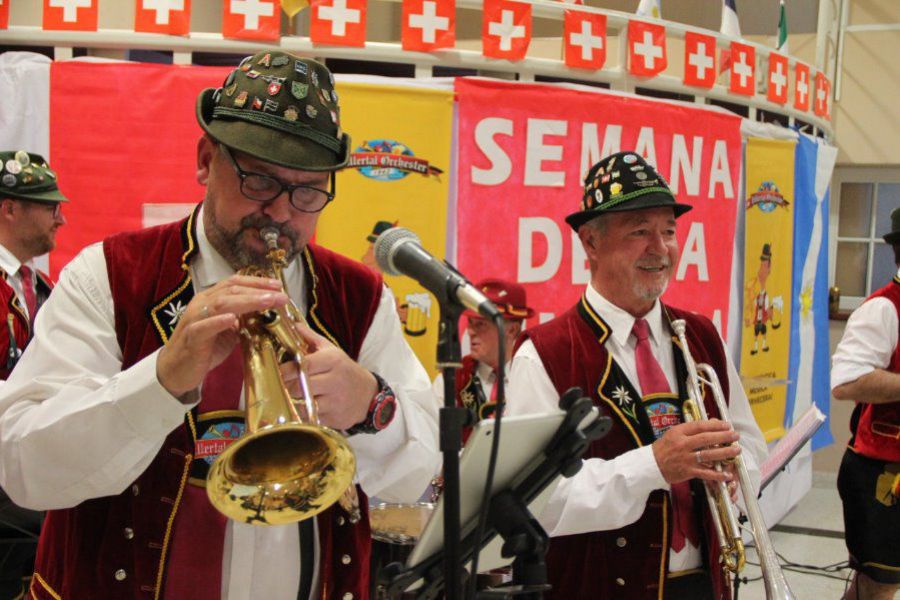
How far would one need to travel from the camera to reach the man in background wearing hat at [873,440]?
4.11 m

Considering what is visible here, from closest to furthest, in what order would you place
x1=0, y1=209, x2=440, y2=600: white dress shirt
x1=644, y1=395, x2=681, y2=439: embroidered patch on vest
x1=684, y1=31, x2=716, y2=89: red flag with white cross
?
x1=0, y1=209, x2=440, y2=600: white dress shirt → x1=644, y1=395, x2=681, y2=439: embroidered patch on vest → x1=684, y1=31, x2=716, y2=89: red flag with white cross

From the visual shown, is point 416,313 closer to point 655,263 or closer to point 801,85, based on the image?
point 655,263

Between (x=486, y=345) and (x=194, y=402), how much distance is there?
3.28 meters

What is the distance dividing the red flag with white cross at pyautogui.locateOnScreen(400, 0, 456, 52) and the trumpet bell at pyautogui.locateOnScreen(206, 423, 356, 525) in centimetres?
381

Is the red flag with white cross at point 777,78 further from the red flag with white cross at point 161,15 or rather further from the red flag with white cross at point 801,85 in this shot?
the red flag with white cross at point 161,15

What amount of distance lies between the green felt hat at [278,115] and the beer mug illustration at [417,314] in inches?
130

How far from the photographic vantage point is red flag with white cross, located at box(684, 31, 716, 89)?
19.3 feet

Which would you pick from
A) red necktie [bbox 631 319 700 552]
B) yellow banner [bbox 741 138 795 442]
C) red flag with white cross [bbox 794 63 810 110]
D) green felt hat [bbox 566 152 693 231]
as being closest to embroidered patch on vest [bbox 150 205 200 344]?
green felt hat [bbox 566 152 693 231]

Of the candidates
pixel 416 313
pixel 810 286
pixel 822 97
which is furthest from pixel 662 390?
pixel 822 97

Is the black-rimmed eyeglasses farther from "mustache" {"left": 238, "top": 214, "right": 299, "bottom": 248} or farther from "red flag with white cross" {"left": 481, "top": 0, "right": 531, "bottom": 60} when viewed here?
"red flag with white cross" {"left": 481, "top": 0, "right": 531, "bottom": 60}

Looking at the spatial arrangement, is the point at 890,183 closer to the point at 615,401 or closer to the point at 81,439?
the point at 615,401

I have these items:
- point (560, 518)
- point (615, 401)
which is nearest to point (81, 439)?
point (560, 518)

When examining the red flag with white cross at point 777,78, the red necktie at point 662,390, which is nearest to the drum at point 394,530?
the red necktie at point 662,390

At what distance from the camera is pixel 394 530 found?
3.40 metres
